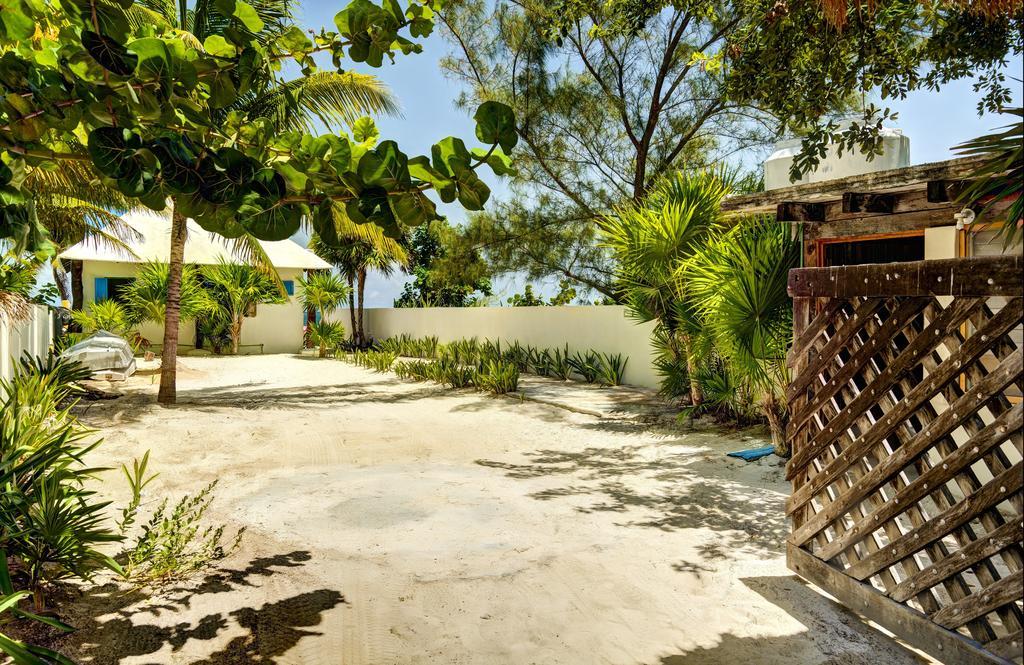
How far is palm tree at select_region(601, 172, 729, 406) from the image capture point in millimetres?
9156

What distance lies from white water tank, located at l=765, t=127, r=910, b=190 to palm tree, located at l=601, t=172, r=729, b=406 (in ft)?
3.04

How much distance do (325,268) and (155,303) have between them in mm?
6599

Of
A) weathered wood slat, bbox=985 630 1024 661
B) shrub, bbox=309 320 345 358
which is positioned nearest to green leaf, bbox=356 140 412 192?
weathered wood slat, bbox=985 630 1024 661

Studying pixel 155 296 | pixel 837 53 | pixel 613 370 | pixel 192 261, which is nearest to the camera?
pixel 837 53

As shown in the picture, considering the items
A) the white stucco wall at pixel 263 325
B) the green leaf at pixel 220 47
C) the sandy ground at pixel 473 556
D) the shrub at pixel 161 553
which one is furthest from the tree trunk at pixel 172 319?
the white stucco wall at pixel 263 325

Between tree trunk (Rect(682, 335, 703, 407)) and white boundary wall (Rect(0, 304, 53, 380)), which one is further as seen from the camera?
tree trunk (Rect(682, 335, 703, 407))

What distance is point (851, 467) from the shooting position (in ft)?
12.0

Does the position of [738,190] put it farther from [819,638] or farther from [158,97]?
[158,97]

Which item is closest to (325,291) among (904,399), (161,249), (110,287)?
(161,249)

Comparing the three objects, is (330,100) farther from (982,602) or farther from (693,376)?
(982,602)

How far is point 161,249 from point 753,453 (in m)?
19.6

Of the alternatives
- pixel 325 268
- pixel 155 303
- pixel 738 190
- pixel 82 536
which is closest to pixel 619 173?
pixel 738 190

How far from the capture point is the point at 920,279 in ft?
10.3

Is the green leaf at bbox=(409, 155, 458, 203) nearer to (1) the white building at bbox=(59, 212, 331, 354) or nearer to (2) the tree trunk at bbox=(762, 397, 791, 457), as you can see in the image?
(2) the tree trunk at bbox=(762, 397, 791, 457)
